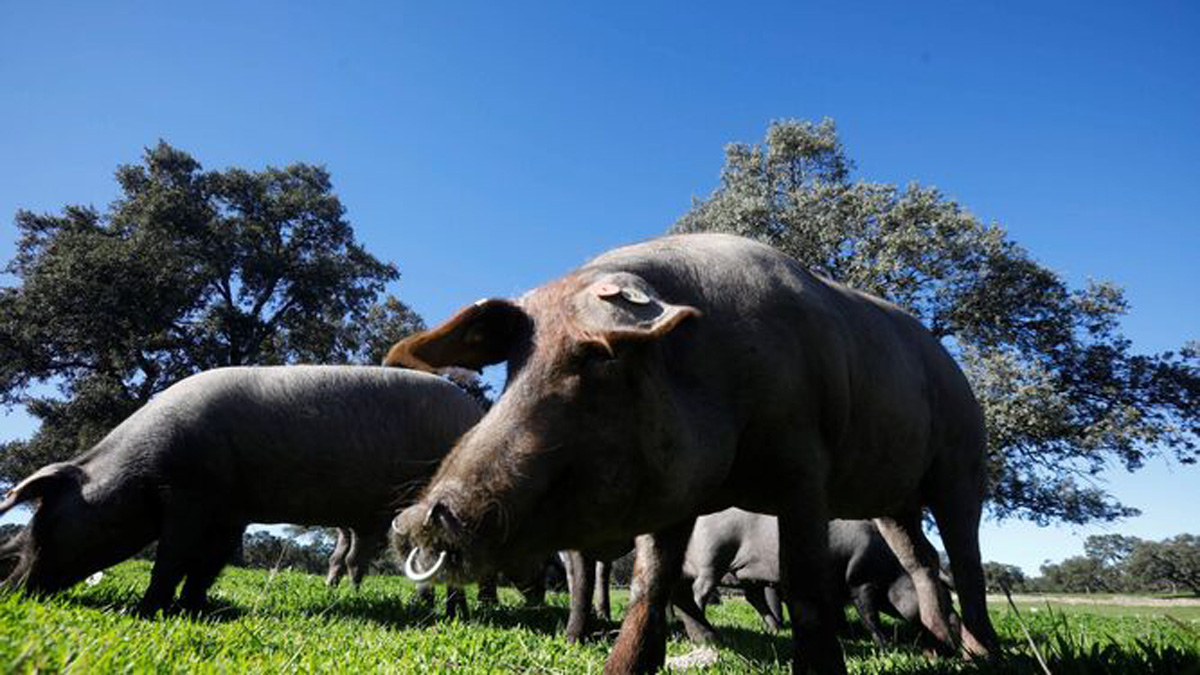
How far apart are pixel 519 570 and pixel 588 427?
2.10 ft

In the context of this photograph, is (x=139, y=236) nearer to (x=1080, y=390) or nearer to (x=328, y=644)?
(x=328, y=644)

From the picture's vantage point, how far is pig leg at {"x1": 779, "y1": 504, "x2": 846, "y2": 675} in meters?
3.10

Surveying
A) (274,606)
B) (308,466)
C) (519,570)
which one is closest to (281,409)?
(308,466)

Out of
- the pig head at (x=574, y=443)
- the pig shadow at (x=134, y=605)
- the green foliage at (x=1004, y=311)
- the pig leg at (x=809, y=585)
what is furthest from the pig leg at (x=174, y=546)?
the green foliage at (x=1004, y=311)

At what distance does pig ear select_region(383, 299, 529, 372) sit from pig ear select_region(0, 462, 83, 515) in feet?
13.6

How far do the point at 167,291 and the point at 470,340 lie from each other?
28.8 m

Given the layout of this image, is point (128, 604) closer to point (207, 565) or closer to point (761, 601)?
point (207, 565)

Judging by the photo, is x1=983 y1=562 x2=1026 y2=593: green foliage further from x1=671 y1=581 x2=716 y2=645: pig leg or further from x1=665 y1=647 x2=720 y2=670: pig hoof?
x1=671 y1=581 x2=716 y2=645: pig leg

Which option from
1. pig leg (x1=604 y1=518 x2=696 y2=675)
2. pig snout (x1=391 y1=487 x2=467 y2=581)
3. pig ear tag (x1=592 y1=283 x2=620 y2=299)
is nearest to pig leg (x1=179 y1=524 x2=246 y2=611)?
pig leg (x1=604 y1=518 x2=696 y2=675)

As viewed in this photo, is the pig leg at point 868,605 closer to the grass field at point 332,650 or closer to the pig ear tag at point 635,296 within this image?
the grass field at point 332,650

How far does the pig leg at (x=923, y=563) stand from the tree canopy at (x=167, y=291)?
93.0ft

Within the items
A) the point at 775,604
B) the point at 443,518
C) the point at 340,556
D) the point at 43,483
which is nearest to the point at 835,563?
the point at 775,604

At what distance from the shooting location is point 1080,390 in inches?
990

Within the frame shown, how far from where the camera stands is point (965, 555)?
479 centimetres
